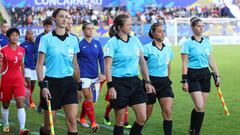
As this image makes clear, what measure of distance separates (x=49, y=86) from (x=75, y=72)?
474 millimetres

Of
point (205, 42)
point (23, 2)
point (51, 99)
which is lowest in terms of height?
point (51, 99)

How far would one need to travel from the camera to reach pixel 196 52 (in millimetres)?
8648

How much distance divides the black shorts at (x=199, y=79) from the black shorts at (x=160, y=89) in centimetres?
65

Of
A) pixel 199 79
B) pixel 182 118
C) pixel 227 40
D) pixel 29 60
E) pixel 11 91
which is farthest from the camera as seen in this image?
pixel 227 40

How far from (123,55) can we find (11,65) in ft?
9.34

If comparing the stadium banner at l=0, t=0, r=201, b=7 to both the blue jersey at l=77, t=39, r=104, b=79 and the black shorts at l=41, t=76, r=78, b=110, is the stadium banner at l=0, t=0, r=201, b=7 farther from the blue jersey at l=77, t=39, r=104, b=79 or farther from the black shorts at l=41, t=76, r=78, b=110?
the black shorts at l=41, t=76, r=78, b=110

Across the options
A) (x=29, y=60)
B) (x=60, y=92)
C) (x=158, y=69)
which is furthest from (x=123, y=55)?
(x=29, y=60)

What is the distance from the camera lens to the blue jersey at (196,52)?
8.65 metres

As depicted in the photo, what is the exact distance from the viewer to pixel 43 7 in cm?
4169

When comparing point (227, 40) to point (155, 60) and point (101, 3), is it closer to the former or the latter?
point (101, 3)

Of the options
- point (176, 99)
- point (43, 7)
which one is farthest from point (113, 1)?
point (176, 99)

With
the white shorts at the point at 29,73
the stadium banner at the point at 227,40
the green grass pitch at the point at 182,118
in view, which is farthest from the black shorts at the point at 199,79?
the stadium banner at the point at 227,40

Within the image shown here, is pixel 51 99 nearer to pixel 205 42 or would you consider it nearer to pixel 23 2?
pixel 205 42

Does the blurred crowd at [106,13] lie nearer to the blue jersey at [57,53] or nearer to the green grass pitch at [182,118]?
the green grass pitch at [182,118]
